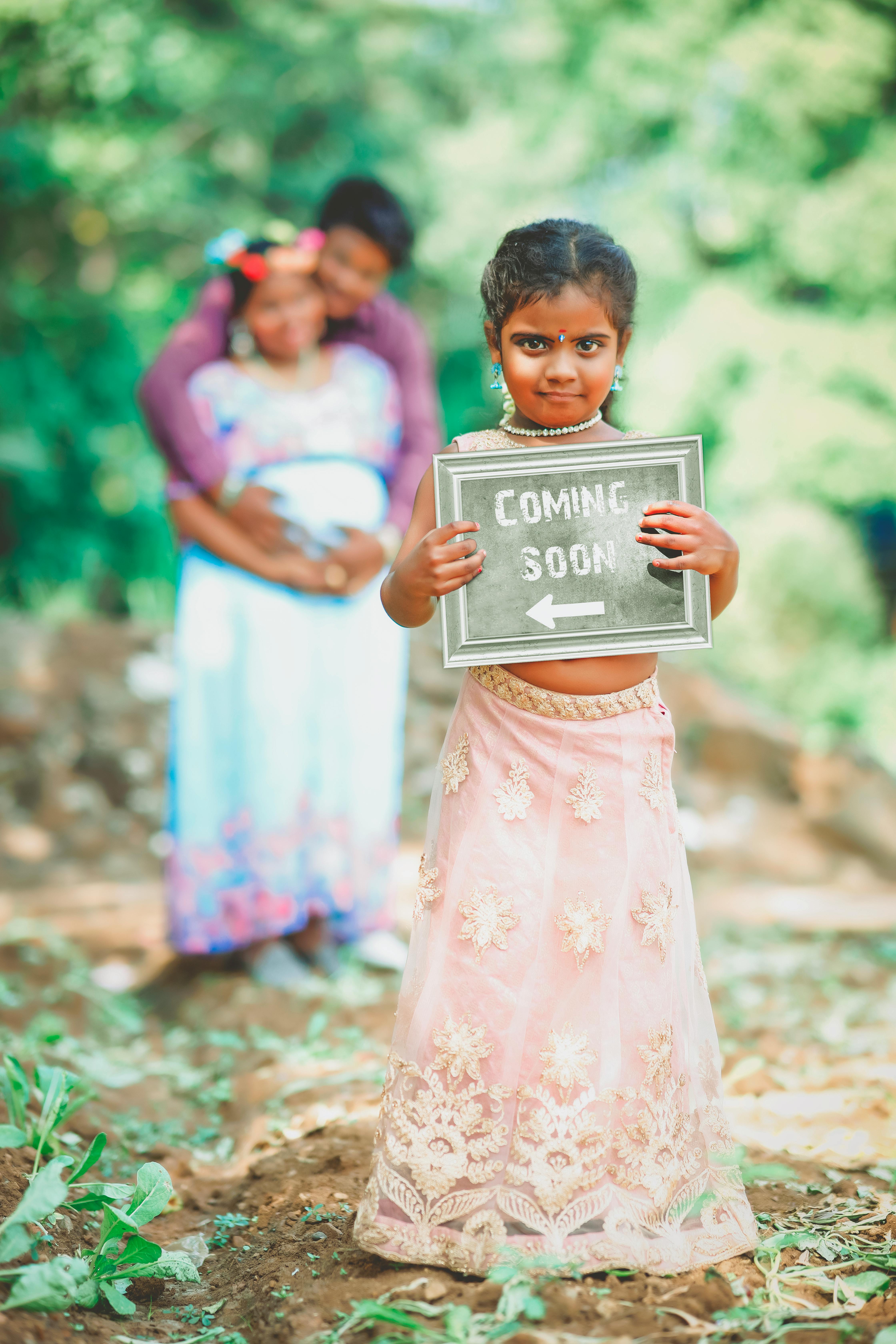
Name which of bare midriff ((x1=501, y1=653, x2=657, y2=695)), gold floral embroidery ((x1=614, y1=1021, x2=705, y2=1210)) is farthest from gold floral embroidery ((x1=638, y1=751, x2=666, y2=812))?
gold floral embroidery ((x1=614, y1=1021, x2=705, y2=1210))

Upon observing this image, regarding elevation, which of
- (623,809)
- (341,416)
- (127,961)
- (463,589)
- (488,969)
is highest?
(341,416)

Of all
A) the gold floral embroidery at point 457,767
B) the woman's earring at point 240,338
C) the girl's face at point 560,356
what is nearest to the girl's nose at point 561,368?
the girl's face at point 560,356

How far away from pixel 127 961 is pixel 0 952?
476 mm

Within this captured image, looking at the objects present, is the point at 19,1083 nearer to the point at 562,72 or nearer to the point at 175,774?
the point at 175,774

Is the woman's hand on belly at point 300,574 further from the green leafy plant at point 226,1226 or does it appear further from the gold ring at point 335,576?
the green leafy plant at point 226,1226

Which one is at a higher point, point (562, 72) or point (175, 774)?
point (562, 72)

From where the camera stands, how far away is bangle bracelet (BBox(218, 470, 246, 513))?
3.80 metres

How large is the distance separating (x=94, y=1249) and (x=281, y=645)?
2.10 metres

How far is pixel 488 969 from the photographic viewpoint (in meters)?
1.89

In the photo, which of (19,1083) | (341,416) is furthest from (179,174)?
(19,1083)

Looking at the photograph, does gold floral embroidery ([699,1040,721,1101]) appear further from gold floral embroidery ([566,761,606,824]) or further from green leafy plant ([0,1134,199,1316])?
green leafy plant ([0,1134,199,1316])

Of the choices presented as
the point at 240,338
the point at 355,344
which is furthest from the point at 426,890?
the point at 355,344

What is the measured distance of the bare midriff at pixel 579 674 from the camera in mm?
1914

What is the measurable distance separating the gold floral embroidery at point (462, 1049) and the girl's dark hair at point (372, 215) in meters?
2.91
